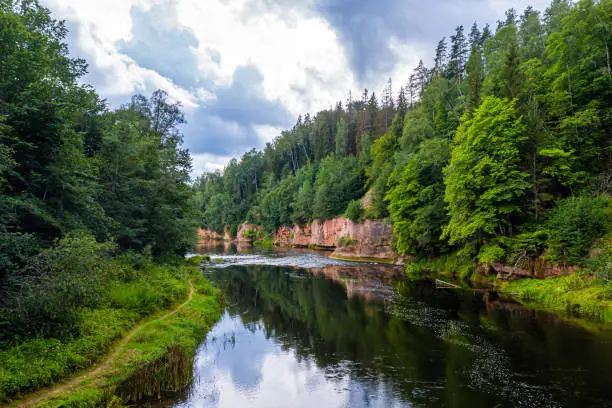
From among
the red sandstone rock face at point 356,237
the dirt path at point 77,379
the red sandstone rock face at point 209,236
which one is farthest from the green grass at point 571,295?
the red sandstone rock face at point 209,236

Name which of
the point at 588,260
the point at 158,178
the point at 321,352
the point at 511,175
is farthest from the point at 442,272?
the point at 158,178

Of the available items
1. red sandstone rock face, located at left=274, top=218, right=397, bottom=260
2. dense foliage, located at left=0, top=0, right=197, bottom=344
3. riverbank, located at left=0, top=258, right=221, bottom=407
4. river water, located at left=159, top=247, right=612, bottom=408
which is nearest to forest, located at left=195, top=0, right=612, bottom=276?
red sandstone rock face, located at left=274, top=218, right=397, bottom=260

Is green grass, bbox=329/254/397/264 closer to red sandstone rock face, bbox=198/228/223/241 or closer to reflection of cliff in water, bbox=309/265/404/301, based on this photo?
reflection of cliff in water, bbox=309/265/404/301

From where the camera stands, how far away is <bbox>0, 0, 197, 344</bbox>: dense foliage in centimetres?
1168

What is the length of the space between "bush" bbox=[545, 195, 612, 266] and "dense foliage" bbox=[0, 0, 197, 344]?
27.4 m

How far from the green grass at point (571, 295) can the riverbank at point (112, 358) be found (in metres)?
23.0

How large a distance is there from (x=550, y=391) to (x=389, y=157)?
54.2 meters

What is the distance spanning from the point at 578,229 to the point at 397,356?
18.1 meters

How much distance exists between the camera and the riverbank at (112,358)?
9695mm

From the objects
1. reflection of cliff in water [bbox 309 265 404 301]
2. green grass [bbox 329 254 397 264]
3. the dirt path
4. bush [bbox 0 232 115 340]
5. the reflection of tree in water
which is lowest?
the reflection of tree in water

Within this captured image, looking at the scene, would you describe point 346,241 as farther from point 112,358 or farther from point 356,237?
point 112,358

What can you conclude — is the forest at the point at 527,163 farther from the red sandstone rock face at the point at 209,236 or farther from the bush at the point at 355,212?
the red sandstone rock face at the point at 209,236

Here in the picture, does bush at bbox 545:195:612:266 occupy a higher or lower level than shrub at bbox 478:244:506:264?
higher

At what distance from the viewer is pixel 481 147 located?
1220 inches
